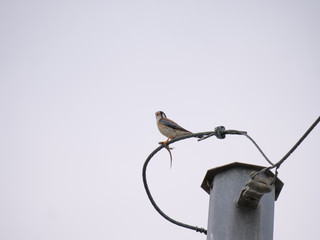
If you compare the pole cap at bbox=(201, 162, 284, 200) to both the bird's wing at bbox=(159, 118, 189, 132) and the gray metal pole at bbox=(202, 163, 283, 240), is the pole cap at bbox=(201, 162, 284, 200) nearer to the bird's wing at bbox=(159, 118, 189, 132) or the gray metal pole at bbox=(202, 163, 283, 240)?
the gray metal pole at bbox=(202, 163, 283, 240)

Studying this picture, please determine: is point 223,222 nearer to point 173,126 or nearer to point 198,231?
point 198,231

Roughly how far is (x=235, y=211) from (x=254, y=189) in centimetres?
29

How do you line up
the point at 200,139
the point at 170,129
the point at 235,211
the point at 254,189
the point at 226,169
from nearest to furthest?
the point at 254,189
the point at 235,211
the point at 226,169
the point at 200,139
the point at 170,129

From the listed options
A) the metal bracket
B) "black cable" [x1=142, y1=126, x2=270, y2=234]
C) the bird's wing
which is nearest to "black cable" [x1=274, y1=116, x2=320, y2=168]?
the metal bracket

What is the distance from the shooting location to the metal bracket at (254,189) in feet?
9.72

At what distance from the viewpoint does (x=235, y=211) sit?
317cm

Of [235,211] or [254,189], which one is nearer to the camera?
[254,189]

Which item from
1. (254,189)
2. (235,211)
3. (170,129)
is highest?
(170,129)

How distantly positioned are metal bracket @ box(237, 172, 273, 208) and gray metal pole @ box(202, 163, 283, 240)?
94mm

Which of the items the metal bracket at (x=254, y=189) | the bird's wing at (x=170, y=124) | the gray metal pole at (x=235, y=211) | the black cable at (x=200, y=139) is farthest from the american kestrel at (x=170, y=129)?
the metal bracket at (x=254, y=189)

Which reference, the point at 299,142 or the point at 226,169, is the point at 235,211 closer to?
the point at 226,169

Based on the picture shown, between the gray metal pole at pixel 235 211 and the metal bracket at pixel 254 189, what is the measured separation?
9 cm

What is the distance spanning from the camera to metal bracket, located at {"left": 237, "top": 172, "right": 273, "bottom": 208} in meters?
2.96

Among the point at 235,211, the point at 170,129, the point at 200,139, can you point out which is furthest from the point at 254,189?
the point at 170,129
